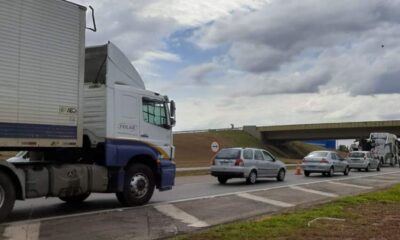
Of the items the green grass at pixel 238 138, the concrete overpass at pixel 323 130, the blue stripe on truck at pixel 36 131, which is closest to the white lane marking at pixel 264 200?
the blue stripe on truck at pixel 36 131

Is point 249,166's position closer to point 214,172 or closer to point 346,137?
point 214,172

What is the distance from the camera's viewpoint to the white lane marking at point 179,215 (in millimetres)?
10805

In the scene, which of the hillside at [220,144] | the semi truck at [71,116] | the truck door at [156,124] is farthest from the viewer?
the hillside at [220,144]

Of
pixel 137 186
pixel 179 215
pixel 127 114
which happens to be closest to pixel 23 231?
pixel 179 215

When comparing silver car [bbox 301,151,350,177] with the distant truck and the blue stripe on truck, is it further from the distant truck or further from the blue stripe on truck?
the distant truck

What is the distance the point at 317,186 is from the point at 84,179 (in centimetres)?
1198

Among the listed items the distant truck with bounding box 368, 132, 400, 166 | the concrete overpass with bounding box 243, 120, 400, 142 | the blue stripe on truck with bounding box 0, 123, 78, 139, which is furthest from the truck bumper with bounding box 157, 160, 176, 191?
the concrete overpass with bounding box 243, 120, 400, 142

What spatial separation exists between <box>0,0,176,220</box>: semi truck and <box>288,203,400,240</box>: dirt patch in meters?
5.19

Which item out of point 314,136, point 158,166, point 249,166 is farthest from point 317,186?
point 314,136

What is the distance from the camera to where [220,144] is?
78.6 m

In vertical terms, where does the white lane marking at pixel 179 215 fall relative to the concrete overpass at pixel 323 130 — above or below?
below

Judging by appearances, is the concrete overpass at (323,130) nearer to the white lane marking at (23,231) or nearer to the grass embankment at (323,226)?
the grass embankment at (323,226)

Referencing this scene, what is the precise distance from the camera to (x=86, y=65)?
13414 mm

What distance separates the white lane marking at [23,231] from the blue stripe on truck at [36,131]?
1.73 meters
